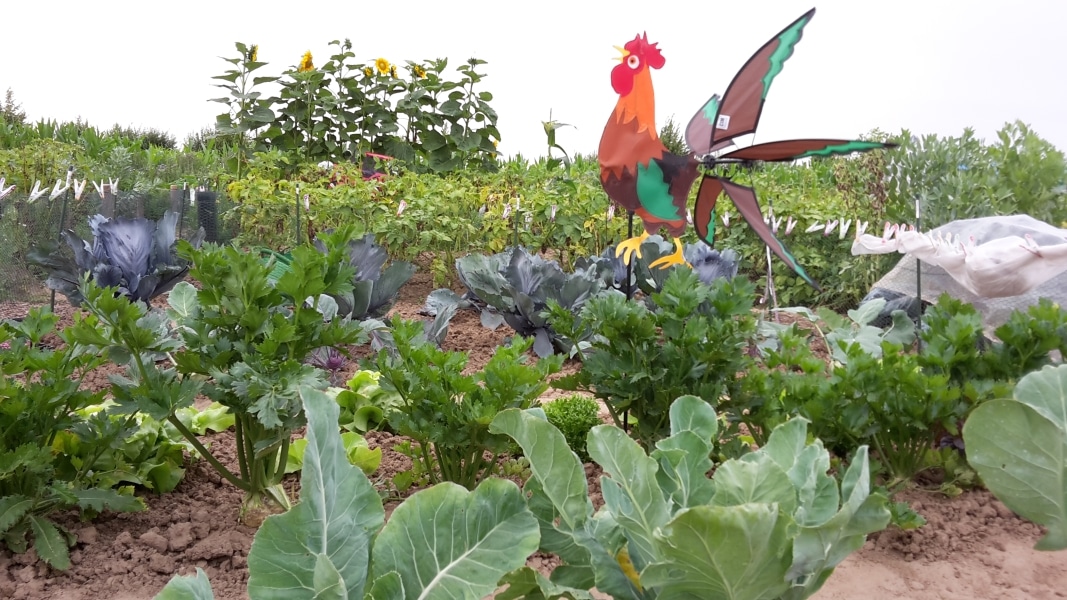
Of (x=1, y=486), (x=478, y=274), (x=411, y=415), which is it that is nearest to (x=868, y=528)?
(x=411, y=415)

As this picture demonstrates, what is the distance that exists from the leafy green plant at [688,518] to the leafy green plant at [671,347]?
2.88ft

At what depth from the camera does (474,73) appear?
35.6 feet

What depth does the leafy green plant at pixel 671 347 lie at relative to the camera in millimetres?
2336

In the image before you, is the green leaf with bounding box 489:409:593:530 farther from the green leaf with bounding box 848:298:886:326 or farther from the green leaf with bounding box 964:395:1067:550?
the green leaf with bounding box 848:298:886:326

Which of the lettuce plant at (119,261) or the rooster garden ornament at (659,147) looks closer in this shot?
the rooster garden ornament at (659,147)

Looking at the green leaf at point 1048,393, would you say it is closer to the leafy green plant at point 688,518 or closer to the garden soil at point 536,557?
the leafy green plant at point 688,518

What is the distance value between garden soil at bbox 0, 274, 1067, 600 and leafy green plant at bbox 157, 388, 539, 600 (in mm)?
891

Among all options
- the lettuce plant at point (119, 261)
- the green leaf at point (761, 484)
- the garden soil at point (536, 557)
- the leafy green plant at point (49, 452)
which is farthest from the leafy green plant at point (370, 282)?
the green leaf at point (761, 484)

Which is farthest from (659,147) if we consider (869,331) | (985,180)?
(985,180)

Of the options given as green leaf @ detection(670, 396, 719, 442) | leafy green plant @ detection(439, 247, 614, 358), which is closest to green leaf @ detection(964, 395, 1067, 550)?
green leaf @ detection(670, 396, 719, 442)

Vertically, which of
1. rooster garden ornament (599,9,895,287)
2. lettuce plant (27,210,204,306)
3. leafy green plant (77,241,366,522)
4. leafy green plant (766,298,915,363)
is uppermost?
rooster garden ornament (599,9,895,287)

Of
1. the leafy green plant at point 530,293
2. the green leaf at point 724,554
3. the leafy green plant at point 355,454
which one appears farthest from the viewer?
the leafy green plant at point 530,293

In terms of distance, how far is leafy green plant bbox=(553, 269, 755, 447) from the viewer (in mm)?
2336

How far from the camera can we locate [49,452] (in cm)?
205
